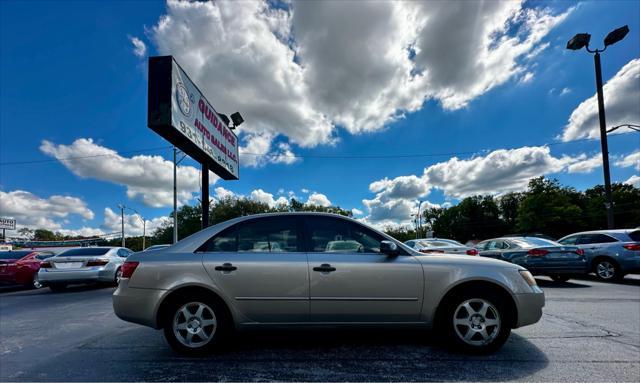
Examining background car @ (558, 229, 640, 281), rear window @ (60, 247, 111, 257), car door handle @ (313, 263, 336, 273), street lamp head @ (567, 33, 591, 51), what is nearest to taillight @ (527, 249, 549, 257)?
background car @ (558, 229, 640, 281)

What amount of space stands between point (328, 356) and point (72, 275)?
9.43 metres

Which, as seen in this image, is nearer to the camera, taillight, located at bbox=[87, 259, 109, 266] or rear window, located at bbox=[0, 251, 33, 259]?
taillight, located at bbox=[87, 259, 109, 266]

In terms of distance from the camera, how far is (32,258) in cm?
1148

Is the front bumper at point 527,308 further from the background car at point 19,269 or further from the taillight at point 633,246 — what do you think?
the background car at point 19,269

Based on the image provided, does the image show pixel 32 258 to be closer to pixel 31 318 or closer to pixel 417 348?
pixel 31 318

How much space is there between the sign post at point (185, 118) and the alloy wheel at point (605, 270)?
537 inches

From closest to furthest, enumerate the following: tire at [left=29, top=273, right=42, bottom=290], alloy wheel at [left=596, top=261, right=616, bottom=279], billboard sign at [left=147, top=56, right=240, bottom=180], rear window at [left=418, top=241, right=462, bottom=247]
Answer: billboard sign at [left=147, top=56, right=240, bottom=180] → alloy wheel at [left=596, top=261, right=616, bottom=279] → tire at [left=29, top=273, right=42, bottom=290] → rear window at [left=418, top=241, right=462, bottom=247]

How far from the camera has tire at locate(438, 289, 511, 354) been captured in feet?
11.7

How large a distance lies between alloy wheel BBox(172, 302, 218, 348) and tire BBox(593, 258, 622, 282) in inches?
465

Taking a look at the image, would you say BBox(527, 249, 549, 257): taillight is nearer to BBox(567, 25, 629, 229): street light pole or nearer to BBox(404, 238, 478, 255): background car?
BBox(404, 238, 478, 255): background car

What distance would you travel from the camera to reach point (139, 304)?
3.62 meters

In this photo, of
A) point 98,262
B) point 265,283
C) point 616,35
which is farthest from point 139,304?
point 616,35

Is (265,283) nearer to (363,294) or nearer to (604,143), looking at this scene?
(363,294)

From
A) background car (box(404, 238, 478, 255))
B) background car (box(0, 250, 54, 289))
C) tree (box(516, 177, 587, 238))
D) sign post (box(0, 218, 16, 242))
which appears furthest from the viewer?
tree (box(516, 177, 587, 238))
